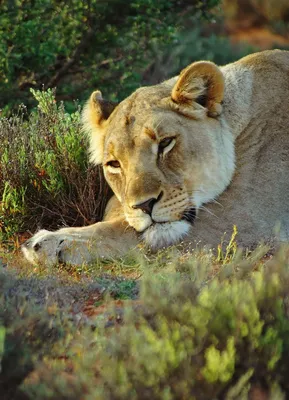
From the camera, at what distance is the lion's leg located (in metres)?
5.69

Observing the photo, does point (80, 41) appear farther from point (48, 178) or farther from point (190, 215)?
point (190, 215)

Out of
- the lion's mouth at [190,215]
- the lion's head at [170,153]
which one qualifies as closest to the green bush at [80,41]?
the lion's head at [170,153]

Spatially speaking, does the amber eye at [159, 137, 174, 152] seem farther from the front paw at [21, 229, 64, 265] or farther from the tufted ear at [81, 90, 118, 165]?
the front paw at [21, 229, 64, 265]

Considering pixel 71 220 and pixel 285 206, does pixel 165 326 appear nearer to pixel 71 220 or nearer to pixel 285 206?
pixel 285 206

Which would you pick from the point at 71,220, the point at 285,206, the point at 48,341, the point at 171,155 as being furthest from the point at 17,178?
the point at 48,341

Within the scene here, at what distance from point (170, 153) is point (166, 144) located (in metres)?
0.07

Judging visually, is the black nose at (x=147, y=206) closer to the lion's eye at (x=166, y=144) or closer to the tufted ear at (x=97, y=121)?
the lion's eye at (x=166, y=144)

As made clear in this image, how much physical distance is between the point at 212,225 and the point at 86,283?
3.90 feet

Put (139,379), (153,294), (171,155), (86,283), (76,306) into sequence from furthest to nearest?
(171,155) → (86,283) → (76,306) → (153,294) → (139,379)

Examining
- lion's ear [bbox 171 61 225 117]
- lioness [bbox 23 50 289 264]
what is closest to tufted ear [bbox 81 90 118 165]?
lioness [bbox 23 50 289 264]

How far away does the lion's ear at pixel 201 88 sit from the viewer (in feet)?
19.4

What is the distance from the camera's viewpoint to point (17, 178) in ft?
22.4

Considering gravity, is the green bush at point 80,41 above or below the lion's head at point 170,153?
below

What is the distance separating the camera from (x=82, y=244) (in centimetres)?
575
